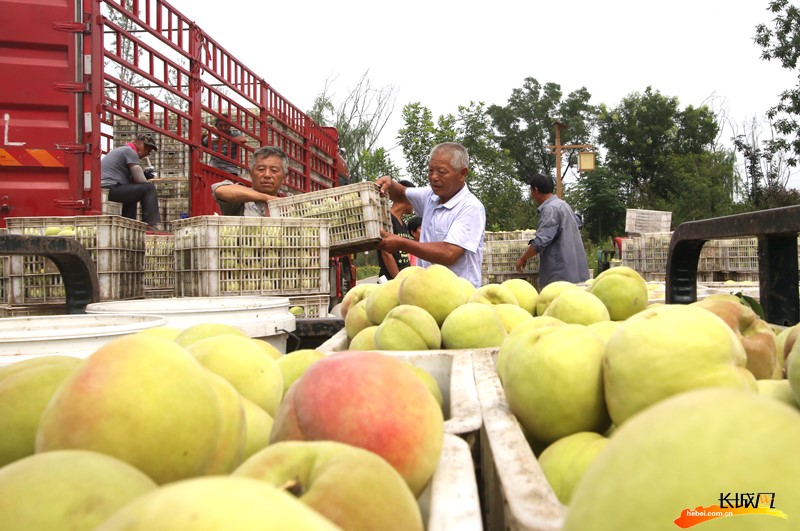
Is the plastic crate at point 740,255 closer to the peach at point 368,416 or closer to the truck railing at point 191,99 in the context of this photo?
the truck railing at point 191,99

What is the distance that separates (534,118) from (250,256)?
44756 millimetres

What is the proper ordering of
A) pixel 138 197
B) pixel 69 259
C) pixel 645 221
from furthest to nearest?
1. pixel 645 221
2. pixel 138 197
3. pixel 69 259

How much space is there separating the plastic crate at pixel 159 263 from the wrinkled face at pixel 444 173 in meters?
2.16

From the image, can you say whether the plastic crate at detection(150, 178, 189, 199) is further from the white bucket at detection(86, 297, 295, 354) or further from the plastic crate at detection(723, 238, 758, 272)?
the plastic crate at detection(723, 238, 758, 272)

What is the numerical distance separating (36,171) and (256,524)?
4.91 meters

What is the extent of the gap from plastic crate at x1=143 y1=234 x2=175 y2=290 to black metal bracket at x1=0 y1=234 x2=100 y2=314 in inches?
65.6

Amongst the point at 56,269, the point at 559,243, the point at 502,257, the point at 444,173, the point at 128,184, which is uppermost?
the point at 128,184

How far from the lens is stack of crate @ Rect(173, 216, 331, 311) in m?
3.85

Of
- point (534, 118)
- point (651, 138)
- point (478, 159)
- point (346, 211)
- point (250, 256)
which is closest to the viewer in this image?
point (250, 256)

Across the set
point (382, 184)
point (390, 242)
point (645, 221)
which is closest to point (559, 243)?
point (382, 184)

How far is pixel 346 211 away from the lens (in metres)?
4.43

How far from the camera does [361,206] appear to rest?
171 inches

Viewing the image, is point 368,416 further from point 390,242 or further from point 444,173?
point 444,173

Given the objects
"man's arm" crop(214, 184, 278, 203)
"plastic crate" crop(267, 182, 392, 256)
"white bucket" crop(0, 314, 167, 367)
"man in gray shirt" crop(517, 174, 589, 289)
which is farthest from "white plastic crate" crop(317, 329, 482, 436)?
"man in gray shirt" crop(517, 174, 589, 289)
